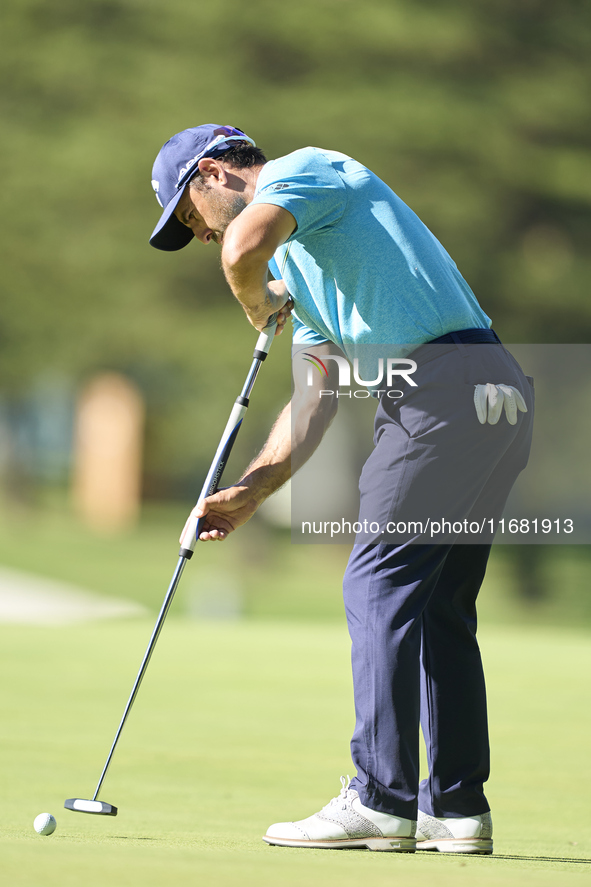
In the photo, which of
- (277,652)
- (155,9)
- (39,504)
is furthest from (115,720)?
(39,504)

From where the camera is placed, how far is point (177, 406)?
72.2ft

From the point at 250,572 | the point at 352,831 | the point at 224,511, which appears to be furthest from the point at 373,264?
the point at 250,572

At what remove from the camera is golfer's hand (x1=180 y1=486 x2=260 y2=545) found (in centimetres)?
325

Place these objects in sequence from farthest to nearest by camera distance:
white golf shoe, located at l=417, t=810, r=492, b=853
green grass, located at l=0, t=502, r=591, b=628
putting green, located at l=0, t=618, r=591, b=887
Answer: green grass, located at l=0, t=502, r=591, b=628 → white golf shoe, located at l=417, t=810, r=492, b=853 → putting green, located at l=0, t=618, r=591, b=887

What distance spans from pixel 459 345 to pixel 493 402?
0.16m

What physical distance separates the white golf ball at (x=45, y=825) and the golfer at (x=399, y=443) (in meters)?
0.51

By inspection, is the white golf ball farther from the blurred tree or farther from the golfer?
the blurred tree

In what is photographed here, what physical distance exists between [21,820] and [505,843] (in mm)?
1220

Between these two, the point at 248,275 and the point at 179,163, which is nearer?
the point at 248,275

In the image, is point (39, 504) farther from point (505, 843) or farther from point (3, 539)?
point (505, 843)

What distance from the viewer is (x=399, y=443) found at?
289 centimetres

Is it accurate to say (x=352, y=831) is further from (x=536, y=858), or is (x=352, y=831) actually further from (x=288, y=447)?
(x=288, y=447)

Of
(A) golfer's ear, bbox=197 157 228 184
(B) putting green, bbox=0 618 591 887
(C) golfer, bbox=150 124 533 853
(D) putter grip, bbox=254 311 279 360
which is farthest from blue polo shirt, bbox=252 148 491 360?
(B) putting green, bbox=0 618 591 887

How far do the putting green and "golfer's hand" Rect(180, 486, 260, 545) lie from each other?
0.75 m
